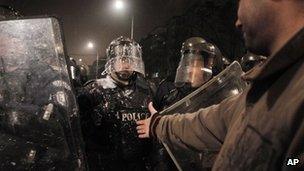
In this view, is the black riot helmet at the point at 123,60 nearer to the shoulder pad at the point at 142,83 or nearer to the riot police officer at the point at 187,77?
the shoulder pad at the point at 142,83

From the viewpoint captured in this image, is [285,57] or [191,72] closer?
[285,57]

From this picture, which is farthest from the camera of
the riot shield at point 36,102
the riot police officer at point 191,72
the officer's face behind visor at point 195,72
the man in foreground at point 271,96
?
the officer's face behind visor at point 195,72

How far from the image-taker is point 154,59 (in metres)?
18.7

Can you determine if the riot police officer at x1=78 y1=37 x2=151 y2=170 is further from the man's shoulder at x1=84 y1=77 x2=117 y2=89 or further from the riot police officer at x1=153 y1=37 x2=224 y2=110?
the riot police officer at x1=153 y1=37 x2=224 y2=110

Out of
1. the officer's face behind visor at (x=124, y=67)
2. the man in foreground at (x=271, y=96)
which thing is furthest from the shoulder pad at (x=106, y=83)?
the man in foreground at (x=271, y=96)

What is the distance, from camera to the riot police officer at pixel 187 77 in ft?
16.0

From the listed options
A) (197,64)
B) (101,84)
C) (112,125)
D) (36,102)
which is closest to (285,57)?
(36,102)

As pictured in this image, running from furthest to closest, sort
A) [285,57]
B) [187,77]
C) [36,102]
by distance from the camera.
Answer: [187,77] → [36,102] → [285,57]

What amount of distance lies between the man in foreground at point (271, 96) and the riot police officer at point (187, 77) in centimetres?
286

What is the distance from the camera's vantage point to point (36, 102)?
126 inches

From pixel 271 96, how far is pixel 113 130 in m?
3.39

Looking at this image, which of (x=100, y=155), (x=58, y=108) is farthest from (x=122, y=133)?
(x=58, y=108)

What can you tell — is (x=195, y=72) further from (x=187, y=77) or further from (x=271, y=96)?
(x=271, y=96)

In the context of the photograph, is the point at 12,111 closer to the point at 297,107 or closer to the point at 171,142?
the point at 171,142
